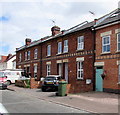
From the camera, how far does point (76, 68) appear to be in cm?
1992

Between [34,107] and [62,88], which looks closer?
[34,107]

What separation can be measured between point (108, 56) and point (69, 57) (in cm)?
604

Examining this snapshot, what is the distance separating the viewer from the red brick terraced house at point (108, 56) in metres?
15.2

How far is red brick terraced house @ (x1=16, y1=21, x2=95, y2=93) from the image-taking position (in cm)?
1804

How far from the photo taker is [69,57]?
69.3 feet

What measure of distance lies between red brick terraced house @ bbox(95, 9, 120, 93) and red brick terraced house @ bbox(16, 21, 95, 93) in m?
0.83

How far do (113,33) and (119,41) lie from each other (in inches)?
35.5

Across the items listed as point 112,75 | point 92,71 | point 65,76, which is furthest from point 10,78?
point 112,75

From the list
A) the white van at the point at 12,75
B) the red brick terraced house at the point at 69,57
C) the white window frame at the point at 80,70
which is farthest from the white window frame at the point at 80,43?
the white van at the point at 12,75

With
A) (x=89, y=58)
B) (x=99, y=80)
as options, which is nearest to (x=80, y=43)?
(x=89, y=58)

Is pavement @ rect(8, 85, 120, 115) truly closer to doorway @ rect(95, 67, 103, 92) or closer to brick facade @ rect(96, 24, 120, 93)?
brick facade @ rect(96, 24, 120, 93)

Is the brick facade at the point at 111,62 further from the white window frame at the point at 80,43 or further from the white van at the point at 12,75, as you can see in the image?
the white van at the point at 12,75

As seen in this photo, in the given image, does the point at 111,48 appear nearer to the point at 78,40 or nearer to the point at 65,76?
the point at 78,40

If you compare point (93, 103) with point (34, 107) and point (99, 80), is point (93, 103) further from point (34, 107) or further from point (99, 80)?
point (99, 80)
